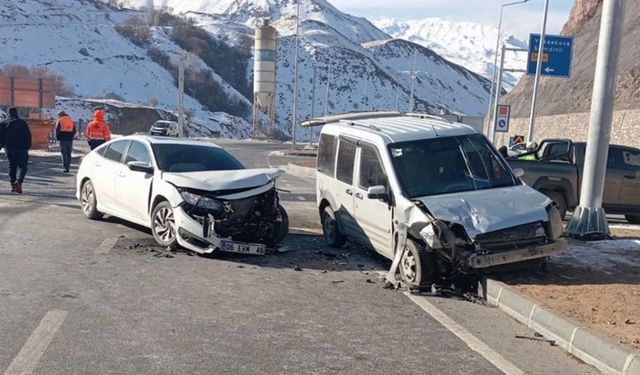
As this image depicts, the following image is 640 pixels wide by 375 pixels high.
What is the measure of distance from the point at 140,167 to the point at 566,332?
644cm

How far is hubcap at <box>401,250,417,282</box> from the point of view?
7.65 m

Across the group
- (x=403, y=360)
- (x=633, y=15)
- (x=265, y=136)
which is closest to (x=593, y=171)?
(x=403, y=360)

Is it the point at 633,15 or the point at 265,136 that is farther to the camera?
the point at 265,136

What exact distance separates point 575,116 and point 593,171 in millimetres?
34458

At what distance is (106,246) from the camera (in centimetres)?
948

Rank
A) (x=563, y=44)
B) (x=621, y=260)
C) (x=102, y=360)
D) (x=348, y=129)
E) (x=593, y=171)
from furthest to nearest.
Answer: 1. (x=563, y=44)
2. (x=593, y=171)
3. (x=348, y=129)
4. (x=621, y=260)
5. (x=102, y=360)

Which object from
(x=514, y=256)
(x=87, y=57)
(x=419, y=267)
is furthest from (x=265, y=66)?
(x=514, y=256)

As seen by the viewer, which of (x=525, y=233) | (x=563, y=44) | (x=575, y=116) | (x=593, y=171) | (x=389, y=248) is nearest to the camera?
(x=525, y=233)

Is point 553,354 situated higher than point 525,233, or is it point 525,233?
point 525,233

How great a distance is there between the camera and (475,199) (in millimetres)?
7977

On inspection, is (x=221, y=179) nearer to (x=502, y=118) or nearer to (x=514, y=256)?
(x=514, y=256)

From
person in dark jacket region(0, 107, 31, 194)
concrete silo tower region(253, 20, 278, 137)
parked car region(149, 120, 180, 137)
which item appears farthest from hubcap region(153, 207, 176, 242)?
concrete silo tower region(253, 20, 278, 137)

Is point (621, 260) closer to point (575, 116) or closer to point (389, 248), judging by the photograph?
point (389, 248)

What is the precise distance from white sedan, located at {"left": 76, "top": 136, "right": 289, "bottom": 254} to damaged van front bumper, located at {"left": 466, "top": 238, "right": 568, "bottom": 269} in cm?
310
